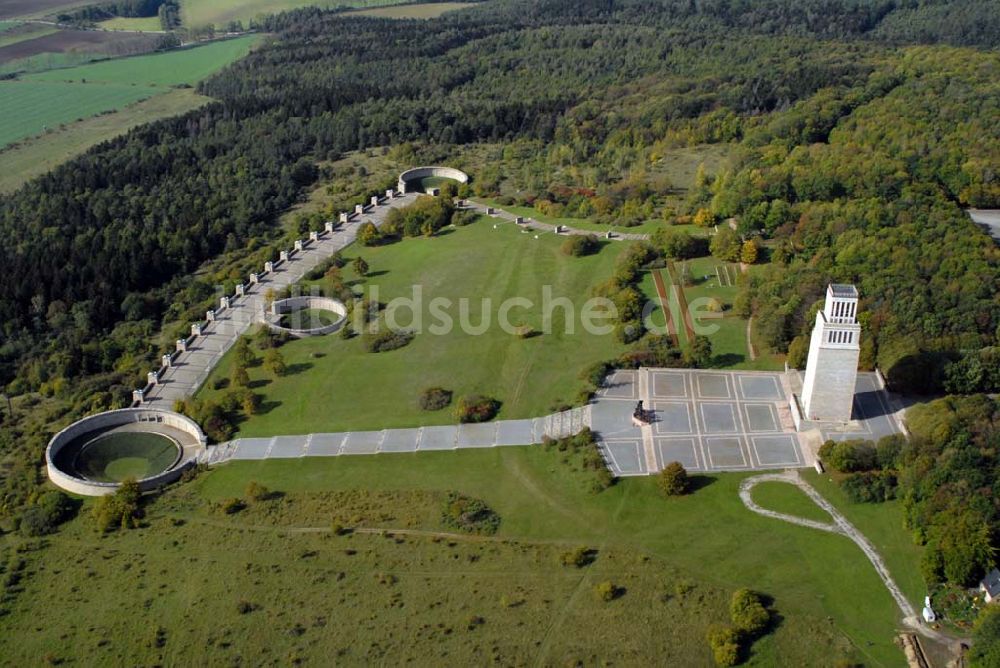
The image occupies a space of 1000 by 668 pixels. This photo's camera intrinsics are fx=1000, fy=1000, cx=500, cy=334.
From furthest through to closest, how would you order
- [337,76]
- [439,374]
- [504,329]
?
1. [337,76]
2. [504,329]
3. [439,374]

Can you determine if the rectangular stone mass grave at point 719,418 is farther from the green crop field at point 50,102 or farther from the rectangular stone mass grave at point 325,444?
the green crop field at point 50,102

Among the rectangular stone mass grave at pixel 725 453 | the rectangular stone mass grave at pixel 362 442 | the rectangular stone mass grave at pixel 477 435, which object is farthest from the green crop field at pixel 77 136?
the rectangular stone mass grave at pixel 725 453

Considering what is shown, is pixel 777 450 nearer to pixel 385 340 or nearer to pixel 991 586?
pixel 991 586

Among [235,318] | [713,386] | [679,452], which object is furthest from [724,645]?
[235,318]

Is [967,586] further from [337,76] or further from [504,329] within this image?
[337,76]

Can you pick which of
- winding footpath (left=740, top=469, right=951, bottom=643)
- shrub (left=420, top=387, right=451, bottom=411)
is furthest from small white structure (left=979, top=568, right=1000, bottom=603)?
shrub (left=420, top=387, right=451, bottom=411)

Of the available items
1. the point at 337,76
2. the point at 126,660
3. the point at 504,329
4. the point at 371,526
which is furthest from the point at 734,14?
the point at 126,660
